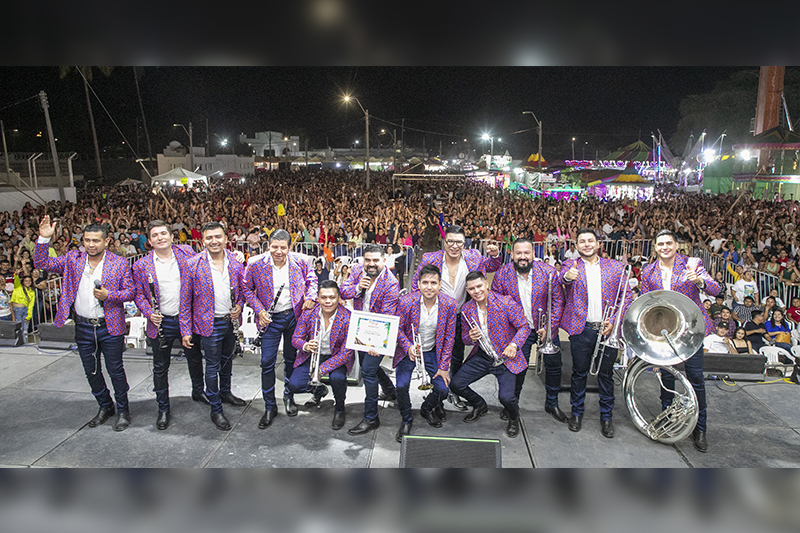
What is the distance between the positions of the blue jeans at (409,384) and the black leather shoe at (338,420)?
0.53 m

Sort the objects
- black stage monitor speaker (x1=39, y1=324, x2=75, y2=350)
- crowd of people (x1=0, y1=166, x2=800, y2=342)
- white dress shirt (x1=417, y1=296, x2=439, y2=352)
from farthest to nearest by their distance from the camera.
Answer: crowd of people (x1=0, y1=166, x2=800, y2=342) < black stage monitor speaker (x1=39, y1=324, x2=75, y2=350) < white dress shirt (x1=417, y1=296, x2=439, y2=352)

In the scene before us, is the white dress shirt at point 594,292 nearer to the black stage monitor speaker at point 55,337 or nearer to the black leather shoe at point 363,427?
the black leather shoe at point 363,427

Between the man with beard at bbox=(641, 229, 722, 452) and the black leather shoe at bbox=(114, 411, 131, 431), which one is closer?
the man with beard at bbox=(641, 229, 722, 452)

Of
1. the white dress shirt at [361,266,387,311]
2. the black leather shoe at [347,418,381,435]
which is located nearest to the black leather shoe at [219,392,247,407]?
the black leather shoe at [347,418,381,435]

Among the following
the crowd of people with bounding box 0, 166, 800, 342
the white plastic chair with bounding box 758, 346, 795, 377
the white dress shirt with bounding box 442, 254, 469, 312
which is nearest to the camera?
the white dress shirt with bounding box 442, 254, 469, 312

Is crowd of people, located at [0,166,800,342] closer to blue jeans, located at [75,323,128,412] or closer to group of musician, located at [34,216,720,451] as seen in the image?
group of musician, located at [34,216,720,451]

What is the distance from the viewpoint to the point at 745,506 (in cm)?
78

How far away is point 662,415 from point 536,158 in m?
27.8

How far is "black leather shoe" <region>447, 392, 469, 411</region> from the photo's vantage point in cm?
520

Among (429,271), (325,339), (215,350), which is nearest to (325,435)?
(325,339)

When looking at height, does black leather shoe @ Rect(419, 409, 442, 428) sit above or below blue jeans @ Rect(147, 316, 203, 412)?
below

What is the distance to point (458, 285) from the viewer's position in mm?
5109

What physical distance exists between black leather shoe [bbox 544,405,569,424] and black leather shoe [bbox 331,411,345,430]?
6.40 feet

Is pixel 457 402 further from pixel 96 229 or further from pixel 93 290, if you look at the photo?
pixel 96 229
